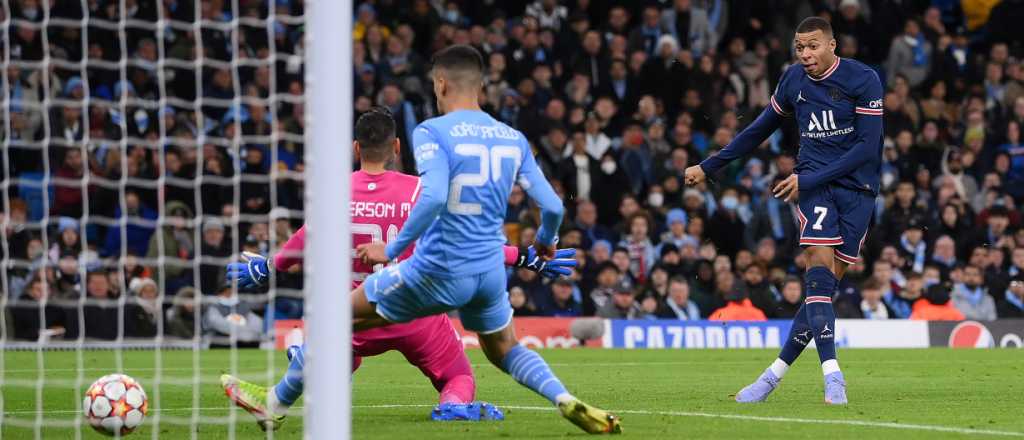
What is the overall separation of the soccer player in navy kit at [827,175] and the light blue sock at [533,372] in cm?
228

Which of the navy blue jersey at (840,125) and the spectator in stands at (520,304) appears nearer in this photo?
the navy blue jersey at (840,125)

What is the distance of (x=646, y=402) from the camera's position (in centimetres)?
901

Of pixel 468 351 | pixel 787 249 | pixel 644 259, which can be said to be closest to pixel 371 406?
pixel 468 351

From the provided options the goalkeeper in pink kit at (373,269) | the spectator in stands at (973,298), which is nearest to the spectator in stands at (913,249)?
the spectator in stands at (973,298)

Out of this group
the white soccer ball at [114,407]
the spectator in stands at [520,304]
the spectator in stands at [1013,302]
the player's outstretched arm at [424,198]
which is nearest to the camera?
the player's outstretched arm at [424,198]

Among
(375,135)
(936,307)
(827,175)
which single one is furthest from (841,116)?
(936,307)

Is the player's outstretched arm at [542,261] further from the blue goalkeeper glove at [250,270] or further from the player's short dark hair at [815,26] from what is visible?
the player's short dark hair at [815,26]

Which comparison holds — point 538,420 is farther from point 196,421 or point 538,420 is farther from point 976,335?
point 976,335

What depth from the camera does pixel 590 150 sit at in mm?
19625

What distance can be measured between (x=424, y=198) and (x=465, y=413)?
1888 mm

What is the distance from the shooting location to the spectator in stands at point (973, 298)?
60.6 ft

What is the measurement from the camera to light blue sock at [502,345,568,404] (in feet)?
22.6

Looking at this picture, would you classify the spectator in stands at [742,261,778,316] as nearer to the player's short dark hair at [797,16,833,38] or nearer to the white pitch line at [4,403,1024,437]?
the player's short dark hair at [797,16,833,38]

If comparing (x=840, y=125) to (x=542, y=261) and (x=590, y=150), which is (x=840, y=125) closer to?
(x=542, y=261)
